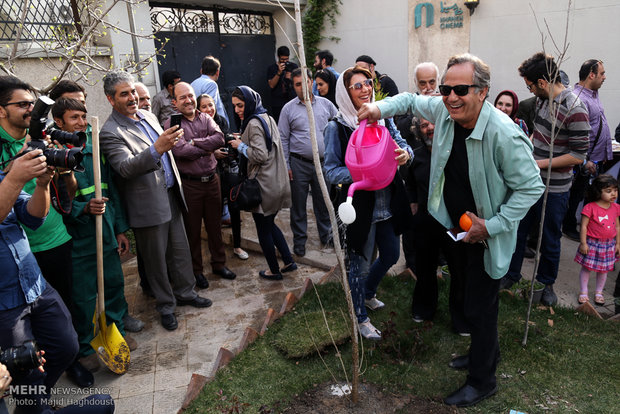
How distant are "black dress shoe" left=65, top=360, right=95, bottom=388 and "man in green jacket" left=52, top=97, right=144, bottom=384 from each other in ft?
0.39

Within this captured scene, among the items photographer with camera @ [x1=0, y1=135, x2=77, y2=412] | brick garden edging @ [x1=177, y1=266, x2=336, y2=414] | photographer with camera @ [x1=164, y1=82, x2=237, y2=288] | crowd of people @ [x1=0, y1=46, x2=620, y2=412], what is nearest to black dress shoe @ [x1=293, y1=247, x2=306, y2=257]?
crowd of people @ [x1=0, y1=46, x2=620, y2=412]

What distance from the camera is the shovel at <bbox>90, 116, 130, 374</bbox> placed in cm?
327

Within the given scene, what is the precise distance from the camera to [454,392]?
2891 mm

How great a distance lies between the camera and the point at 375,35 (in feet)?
32.0

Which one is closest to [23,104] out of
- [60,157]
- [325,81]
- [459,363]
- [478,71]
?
[60,157]

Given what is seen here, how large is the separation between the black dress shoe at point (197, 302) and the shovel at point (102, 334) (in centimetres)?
90

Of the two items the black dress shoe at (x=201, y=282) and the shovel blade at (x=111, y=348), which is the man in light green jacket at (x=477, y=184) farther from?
the black dress shoe at (x=201, y=282)

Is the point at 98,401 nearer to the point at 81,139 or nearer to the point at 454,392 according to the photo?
the point at 81,139

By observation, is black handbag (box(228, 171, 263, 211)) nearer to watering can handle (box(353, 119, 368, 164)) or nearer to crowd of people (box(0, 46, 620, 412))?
crowd of people (box(0, 46, 620, 412))

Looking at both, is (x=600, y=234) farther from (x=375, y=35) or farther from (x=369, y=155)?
(x=375, y=35)

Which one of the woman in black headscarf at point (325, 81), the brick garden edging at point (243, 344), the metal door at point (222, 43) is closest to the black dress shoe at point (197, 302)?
the brick garden edging at point (243, 344)

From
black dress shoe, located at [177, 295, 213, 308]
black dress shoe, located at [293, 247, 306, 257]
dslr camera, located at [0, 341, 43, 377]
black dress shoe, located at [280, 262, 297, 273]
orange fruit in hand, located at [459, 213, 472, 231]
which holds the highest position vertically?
orange fruit in hand, located at [459, 213, 472, 231]

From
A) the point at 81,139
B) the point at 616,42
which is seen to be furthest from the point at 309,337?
the point at 616,42

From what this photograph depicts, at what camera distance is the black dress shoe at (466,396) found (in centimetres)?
283
